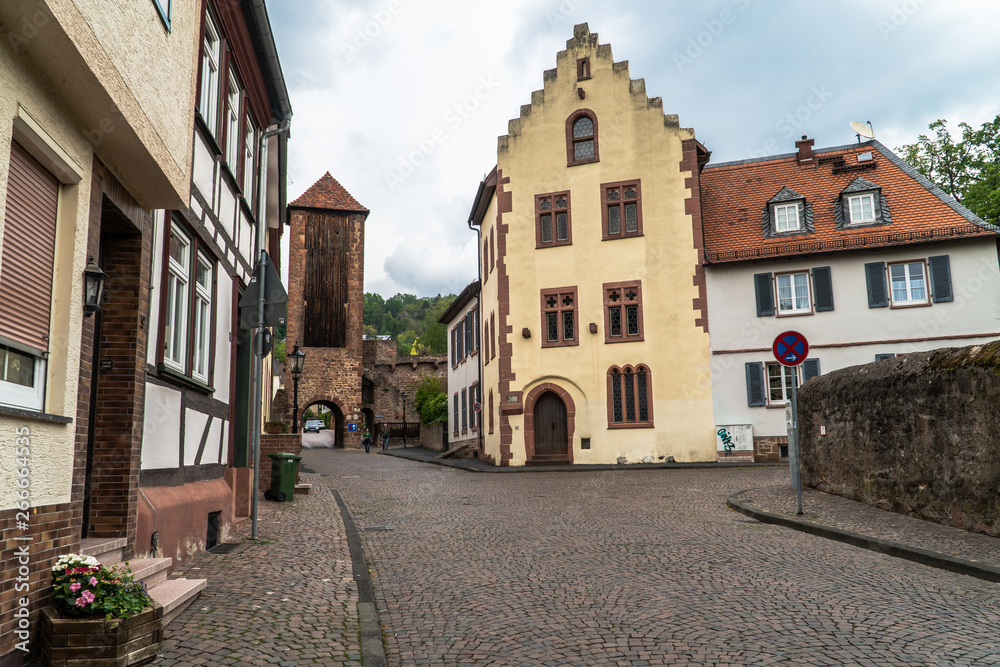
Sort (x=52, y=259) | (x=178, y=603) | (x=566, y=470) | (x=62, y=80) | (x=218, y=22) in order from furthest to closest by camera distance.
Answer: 1. (x=566, y=470)
2. (x=218, y=22)
3. (x=178, y=603)
4. (x=52, y=259)
5. (x=62, y=80)

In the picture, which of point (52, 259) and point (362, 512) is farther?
point (362, 512)

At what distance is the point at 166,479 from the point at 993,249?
24.5 m

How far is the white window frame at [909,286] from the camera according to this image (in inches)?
997

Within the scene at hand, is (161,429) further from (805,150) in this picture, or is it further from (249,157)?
(805,150)

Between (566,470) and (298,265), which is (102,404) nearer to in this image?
(566,470)

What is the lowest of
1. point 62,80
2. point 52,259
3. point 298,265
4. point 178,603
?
point 178,603

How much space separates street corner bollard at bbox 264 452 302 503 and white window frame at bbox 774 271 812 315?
17.0 m

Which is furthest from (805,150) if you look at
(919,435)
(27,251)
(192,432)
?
(27,251)

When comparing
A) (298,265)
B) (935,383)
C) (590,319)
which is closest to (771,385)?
(590,319)

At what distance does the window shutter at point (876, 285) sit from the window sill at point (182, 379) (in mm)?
21459

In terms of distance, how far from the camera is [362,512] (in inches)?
543

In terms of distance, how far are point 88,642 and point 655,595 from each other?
4.21 m

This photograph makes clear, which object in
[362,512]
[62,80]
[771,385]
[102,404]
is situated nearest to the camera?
[62,80]

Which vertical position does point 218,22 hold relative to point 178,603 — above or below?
above
